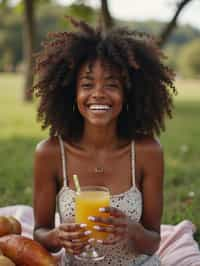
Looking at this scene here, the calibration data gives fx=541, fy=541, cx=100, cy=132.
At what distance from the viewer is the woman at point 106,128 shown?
110 inches

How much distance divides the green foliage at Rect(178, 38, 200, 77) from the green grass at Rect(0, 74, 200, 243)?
4706cm

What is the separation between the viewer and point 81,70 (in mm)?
2859

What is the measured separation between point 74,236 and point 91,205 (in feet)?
0.53

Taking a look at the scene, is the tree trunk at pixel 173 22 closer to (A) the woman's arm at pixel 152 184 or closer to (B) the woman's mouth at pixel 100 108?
(A) the woman's arm at pixel 152 184

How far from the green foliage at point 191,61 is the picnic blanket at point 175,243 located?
57.2 m

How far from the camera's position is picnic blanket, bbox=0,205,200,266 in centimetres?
359

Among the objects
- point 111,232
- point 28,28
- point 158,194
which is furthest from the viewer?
point 28,28

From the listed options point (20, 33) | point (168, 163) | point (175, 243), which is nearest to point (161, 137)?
point (168, 163)

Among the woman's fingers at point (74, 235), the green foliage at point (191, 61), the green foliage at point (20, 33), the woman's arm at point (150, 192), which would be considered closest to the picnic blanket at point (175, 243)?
the woman's arm at point (150, 192)

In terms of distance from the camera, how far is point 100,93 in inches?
107

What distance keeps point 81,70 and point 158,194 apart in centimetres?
80

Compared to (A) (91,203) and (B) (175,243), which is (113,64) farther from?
(B) (175,243)

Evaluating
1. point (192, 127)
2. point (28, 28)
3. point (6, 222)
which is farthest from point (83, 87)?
point (28, 28)

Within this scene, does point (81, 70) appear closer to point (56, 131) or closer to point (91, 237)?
point (56, 131)
